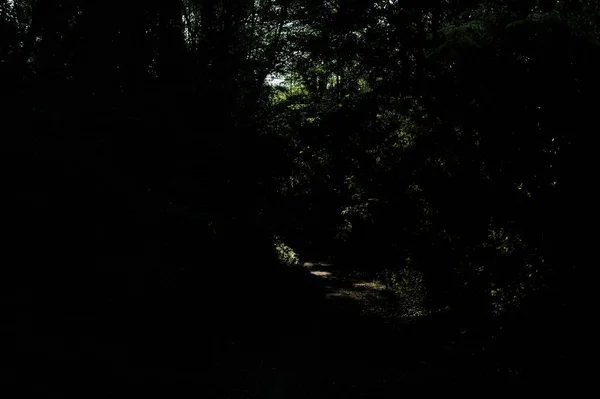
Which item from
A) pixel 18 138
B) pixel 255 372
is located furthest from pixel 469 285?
pixel 18 138

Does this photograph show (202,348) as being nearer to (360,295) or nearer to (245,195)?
(245,195)

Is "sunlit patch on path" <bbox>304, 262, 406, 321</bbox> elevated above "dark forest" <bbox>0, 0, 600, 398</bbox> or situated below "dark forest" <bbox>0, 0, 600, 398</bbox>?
below

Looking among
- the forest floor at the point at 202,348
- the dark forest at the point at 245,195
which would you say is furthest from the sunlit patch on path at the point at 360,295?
the dark forest at the point at 245,195

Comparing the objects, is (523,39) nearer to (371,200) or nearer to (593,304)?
(593,304)

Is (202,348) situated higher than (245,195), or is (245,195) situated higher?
(245,195)

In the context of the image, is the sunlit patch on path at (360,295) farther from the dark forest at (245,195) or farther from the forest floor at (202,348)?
the dark forest at (245,195)

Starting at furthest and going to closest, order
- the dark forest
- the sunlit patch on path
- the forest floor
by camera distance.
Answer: the sunlit patch on path < the dark forest < the forest floor

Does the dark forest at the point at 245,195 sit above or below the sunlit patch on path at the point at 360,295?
above

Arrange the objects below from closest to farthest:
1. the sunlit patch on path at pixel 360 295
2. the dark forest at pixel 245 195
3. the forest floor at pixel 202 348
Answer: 1. the forest floor at pixel 202 348
2. the dark forest at pixel 245 195
3. the sunlit patch on path at pixel 360 295

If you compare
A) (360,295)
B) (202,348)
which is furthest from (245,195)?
(360,295)

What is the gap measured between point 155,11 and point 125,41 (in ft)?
4.40

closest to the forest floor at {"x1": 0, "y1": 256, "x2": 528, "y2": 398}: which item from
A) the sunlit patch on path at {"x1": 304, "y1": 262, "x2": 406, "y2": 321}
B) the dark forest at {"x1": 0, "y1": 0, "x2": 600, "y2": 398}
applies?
the dark forest at {"x1": 0, "y1": 0, "x2": 600, "y2": 398}

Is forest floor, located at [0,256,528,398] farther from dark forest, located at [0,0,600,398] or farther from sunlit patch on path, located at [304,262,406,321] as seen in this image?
sunlit patch on path, located at [304,262,406,321]

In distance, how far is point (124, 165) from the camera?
28.3 ft
